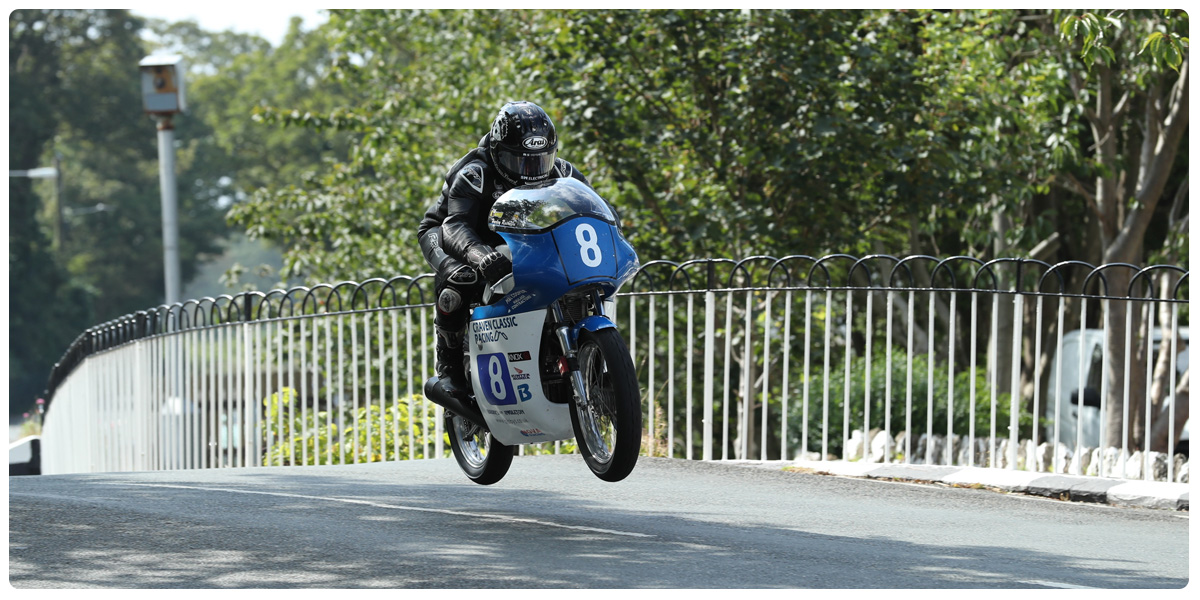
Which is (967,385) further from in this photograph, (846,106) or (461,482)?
(461,482)

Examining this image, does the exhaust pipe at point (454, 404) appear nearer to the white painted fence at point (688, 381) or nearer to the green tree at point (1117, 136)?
the white painted fence at point (688, 381)

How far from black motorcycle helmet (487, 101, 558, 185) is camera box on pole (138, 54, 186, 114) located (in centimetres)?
1083

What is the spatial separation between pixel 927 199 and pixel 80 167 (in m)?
49.0

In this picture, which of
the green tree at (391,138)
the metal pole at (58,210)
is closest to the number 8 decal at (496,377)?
the green tree at (391,138)

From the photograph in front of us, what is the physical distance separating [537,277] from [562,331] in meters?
0.26

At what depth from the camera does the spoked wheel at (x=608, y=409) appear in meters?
5.73

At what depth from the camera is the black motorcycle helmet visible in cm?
631

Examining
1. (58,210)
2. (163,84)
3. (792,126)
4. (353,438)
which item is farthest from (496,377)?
(58,210)

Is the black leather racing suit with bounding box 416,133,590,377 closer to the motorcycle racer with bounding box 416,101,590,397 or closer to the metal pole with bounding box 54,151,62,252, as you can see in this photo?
the motorcycle racer with bounding box 416,101,590,397

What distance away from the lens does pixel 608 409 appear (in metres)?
6.00

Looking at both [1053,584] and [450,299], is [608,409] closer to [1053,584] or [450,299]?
[450,299]

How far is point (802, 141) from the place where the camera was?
1341cm

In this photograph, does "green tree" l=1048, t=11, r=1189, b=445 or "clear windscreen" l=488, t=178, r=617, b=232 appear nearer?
"clear windscreen" l=488, t=178, r=617, b=232

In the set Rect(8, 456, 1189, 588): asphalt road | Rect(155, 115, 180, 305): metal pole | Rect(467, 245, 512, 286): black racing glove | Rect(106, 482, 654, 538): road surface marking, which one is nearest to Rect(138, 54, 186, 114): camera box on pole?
Rect(155, 115, 180, 305): metal pole
